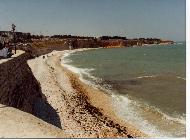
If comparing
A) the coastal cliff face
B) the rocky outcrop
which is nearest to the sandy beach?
the rocky outcrop

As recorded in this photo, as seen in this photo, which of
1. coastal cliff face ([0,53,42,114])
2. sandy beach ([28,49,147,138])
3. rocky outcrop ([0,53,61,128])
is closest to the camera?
coastal cliff face ([0,53,42,114])

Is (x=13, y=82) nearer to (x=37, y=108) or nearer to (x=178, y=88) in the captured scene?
(x=37, y=108)

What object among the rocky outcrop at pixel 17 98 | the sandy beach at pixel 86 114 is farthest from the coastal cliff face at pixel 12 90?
the sandy beach at pixel 86 114

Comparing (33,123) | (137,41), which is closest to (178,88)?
(33,123)

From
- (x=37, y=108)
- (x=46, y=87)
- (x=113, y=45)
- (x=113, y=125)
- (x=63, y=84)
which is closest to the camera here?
(x=113, y=125)

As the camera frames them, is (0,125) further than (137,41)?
No

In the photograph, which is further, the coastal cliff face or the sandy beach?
the sandy beach

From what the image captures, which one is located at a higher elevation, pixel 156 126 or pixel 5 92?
pixel 5 92

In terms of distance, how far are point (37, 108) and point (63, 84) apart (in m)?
12.1

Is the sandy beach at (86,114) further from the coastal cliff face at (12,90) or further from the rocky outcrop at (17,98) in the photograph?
the coastal cliff face at (12,90)

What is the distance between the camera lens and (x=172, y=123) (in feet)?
59.9

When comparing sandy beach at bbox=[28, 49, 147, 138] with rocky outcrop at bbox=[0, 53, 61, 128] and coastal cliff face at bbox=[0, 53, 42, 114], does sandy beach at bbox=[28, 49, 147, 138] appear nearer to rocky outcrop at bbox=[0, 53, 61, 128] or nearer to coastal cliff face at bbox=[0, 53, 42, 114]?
rocky outcrop at bbox=[0, 53, 61, 128]

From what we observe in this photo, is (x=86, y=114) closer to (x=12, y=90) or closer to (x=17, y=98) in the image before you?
(x=17, y=98)

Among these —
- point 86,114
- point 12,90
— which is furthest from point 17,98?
point 86,114
